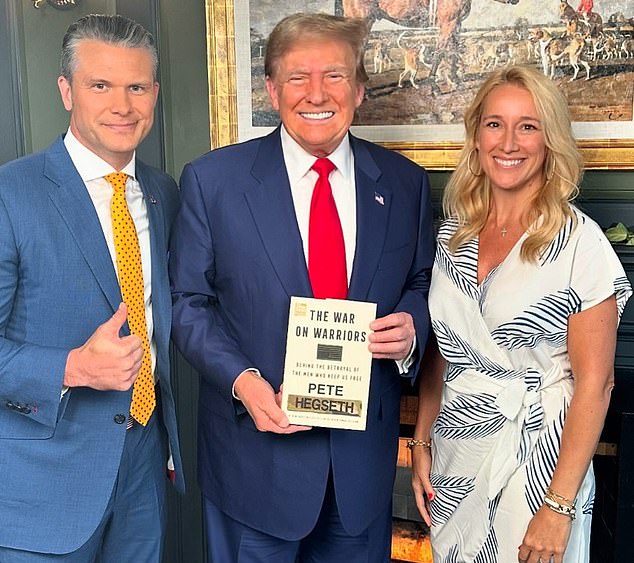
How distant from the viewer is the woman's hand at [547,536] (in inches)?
69.5

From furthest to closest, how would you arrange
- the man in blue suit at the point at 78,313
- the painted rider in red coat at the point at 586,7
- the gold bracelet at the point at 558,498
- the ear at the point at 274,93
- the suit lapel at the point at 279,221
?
the painted rider in red coat at the point at 586,7, the ear at the point at 274,93, the suit lapel at the point at 279,221, the gold bracelet at the point at 558,498, the man in blue suit at the point at 78,313

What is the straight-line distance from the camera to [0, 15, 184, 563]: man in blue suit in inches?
65.3

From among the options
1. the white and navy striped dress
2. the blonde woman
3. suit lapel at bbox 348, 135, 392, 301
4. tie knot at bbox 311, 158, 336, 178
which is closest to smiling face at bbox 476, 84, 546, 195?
the blonde woman

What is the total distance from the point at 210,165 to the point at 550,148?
874mm

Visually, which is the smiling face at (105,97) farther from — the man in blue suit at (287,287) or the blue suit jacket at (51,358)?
the man in blue suit at (287,287)

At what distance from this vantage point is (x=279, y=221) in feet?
6.27

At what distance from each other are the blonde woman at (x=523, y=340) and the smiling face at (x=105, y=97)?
0.87 m

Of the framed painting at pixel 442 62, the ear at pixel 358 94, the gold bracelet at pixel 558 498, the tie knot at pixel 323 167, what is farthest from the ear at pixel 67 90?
the gold bracelet at pixel 558 498

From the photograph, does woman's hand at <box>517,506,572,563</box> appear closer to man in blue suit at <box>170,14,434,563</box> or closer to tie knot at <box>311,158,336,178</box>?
man in blue suit at <box>170,14,434,563</box>

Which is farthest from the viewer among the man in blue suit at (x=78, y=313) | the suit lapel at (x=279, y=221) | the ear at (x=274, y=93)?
the ear at (x=274, y=93)

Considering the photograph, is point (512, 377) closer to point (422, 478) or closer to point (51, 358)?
point (422, 478)

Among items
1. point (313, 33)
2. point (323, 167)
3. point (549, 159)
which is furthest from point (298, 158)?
point (549, 159)

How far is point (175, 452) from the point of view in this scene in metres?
2.05

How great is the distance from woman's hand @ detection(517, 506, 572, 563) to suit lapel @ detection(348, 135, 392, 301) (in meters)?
0.69
